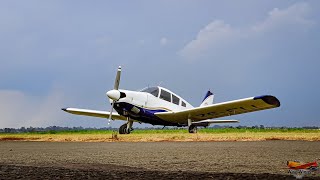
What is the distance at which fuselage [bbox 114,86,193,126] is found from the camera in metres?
22.3

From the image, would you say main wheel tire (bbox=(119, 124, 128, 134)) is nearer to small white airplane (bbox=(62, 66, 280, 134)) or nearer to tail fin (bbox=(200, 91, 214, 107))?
small white airplane (bbox=(62, 66, 280, 134))

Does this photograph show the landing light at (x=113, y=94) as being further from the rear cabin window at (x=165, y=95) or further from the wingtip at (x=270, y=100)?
the wingtip at (x=270, y=100)

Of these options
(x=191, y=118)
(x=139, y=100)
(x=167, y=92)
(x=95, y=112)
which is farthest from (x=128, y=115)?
(x=95, y=112)

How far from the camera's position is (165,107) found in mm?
24469

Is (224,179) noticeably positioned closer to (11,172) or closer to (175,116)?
(11,172)

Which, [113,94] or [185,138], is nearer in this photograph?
[185,138]

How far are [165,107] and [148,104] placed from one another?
4.61 feet

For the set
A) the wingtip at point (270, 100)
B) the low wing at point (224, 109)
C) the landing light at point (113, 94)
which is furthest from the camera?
the landing light at point (113, 94)

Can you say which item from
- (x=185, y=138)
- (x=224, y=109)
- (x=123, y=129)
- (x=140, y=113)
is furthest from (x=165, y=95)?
(x=185, y=138)

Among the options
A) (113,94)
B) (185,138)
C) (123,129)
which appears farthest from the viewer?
(123,129)

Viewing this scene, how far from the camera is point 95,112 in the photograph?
95.4 ft

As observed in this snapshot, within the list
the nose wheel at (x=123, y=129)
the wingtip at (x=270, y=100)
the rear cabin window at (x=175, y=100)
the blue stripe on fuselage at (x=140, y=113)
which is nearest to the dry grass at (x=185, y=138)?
the wingtip at (x=270, y=100)

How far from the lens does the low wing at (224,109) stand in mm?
21094

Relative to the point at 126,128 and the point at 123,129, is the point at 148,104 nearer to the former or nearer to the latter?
the point at 126,128
